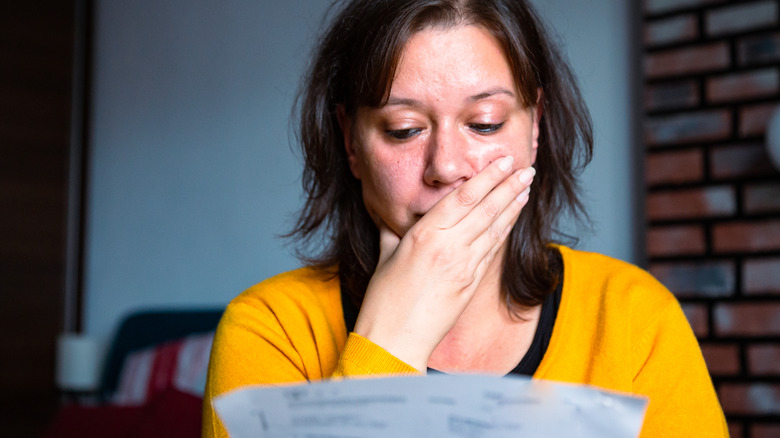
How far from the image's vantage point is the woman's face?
99 centimetres

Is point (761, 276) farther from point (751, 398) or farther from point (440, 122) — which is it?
point (440, 122)

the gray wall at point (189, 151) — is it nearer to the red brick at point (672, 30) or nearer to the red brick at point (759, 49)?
the red brick at point (672, 30)

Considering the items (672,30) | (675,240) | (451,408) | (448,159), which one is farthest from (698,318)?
(451,408)

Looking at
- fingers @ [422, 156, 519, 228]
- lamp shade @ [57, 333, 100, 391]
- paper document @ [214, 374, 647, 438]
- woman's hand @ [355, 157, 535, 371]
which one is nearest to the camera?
paper document @ [214, 374, 647, 438]

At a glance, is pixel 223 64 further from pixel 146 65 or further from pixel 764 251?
pixel 764 251

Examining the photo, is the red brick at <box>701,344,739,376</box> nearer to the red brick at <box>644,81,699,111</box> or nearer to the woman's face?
the red brick at <box>644,81,699,111</box>

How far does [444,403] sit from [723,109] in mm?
2004

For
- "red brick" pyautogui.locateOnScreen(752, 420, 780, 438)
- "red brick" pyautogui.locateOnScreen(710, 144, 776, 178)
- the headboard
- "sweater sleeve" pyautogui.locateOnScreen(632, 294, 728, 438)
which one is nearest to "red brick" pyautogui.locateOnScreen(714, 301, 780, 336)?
"red brick" pyautogui.locateOnScreen(752, 420, 780, 438)

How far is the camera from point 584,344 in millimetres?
1079

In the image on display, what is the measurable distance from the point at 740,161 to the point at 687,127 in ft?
0.62

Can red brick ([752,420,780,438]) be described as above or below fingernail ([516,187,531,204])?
below

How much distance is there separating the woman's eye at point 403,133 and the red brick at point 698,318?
154 cm

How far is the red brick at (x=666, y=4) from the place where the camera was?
2.27 m

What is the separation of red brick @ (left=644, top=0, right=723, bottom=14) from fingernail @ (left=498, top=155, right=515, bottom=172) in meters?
1.57
